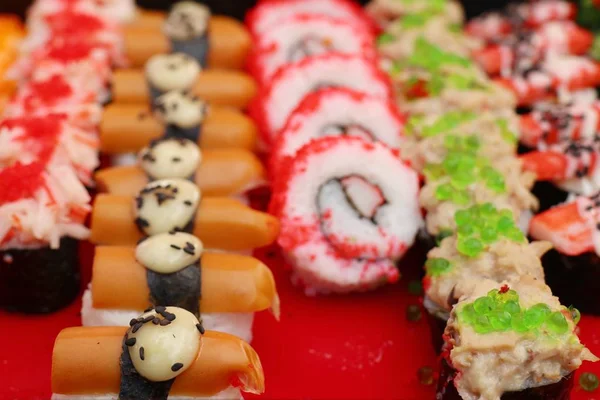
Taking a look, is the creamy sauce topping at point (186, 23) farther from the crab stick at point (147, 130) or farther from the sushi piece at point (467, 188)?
the sushi piece at point (467, 188)

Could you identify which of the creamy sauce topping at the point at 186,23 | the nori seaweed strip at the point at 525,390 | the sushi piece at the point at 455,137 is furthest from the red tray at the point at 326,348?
the creamy sauce topping at the point at 186,23

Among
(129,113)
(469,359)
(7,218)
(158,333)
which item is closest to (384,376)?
(469,359)

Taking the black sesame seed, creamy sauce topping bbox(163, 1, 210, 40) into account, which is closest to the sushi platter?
the black sesame seed

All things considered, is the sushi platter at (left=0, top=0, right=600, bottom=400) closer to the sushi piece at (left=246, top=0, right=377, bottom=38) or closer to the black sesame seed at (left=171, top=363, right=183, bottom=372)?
the black sesame seed at (left=171, top=363, right=183, bottom=372)

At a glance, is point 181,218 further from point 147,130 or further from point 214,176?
point 147,130

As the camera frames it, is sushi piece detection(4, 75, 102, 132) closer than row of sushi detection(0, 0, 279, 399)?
No

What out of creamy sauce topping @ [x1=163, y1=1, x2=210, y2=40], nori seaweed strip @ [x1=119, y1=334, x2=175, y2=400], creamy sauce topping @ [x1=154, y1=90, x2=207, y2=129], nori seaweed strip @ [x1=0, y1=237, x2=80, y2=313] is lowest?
nori seaweed strip @ [x1=0, y1=237, x2=80, y2=313]
